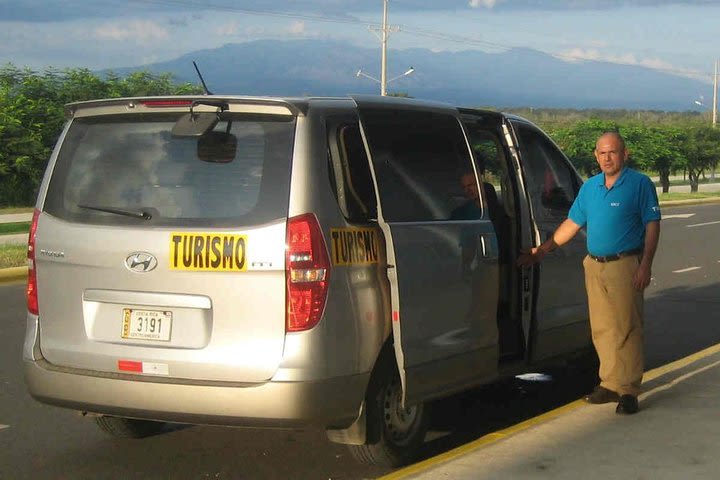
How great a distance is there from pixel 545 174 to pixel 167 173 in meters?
3.17

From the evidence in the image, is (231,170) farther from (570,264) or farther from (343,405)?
(570,264)

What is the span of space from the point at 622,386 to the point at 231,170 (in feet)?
9.08

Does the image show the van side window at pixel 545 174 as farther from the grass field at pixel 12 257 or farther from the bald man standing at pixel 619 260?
the grass field at pixel 12 257

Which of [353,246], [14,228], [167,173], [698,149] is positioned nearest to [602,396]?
[353,246]

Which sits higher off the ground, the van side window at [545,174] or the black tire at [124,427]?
the van side window at [545,174]

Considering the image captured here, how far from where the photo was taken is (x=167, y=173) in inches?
228

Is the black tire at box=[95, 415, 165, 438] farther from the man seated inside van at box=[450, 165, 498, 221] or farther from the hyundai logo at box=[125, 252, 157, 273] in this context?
the man seated inside van at box=[450, 165, 498, 221]

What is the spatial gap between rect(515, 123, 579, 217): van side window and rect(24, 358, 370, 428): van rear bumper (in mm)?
2495

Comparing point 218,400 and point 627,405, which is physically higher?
point 218,400

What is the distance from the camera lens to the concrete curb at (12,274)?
15.7 meters

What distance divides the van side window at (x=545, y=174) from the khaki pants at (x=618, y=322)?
2.56 ft

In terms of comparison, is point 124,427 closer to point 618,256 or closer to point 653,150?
point 618,256

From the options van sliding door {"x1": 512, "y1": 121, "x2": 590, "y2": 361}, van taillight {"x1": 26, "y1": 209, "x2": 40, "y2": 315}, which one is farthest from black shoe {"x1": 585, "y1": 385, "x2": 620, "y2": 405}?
van taillight {"x1": 26, "y1": 209, "x2": 40, "y2": 315}

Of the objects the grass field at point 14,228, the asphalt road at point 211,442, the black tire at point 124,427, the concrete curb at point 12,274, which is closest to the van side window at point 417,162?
the asphalt road at point 211,442
